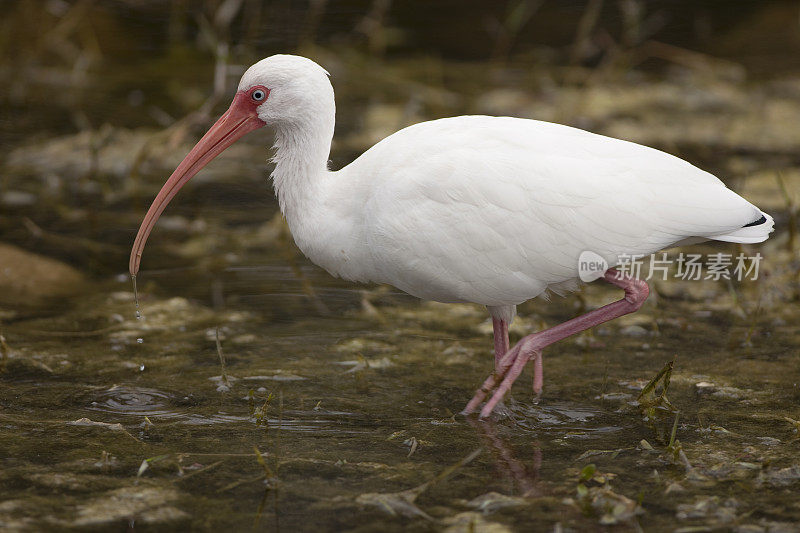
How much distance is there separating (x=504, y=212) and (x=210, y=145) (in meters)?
1.37

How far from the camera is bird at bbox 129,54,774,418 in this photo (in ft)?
13.9

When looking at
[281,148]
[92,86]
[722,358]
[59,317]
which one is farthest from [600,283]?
[92,86]

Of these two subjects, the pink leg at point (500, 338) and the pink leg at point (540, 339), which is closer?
the pink leg at point (540, 339)

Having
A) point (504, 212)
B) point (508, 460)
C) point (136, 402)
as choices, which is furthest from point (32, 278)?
point (508, 460)

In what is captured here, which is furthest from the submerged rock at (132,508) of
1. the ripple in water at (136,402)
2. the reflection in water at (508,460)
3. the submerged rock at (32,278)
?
the submerged rock at (32,278)

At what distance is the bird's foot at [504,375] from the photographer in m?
4.48

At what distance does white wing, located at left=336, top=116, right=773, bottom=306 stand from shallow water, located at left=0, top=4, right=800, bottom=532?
663 millimetres

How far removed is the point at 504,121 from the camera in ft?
14.7

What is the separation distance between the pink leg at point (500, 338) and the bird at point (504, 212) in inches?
10.7

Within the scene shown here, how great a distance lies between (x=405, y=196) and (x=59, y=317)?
2.21m

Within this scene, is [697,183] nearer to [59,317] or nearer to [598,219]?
[598,219]

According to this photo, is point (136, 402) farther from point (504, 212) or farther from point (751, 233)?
point (751, 233)

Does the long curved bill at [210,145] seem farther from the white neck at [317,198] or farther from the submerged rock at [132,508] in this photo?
the submerged rock at [132,508]

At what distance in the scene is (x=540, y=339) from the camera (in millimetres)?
4535
